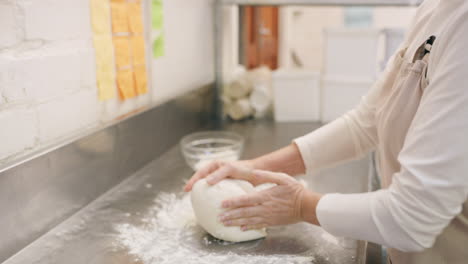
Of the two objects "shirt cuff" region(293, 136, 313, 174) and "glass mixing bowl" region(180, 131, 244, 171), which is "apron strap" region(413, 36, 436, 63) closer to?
"shirt cuff" region(293, 136, 313, 174)

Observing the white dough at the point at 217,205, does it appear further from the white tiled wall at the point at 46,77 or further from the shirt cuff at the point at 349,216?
the white tiled wall at the point at 46,77

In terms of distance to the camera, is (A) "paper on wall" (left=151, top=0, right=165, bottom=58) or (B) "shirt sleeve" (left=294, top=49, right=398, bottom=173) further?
(A) "paper on wall" (left=151, top=0, right=165, bottom=58)

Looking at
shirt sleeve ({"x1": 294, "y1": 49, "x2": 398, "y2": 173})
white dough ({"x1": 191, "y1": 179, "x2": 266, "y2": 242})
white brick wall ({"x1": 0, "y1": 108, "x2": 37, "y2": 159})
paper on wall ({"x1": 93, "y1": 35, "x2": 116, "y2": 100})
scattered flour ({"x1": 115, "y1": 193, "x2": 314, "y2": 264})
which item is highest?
paper on wall ({"x1": 93, "y1": 35, "x2": 116, "y2": 100})

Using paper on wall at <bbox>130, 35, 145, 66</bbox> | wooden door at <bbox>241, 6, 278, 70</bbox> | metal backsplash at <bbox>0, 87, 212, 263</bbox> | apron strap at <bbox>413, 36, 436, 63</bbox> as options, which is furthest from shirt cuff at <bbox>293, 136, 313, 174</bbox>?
wooden door at <bbox>241, 6, 278, 70</bbox>

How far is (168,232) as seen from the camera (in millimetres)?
1074

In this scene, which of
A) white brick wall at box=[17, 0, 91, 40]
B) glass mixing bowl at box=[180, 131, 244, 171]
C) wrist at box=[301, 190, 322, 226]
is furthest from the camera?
glass mixing bowl at box=[180, 131, 244, 171]

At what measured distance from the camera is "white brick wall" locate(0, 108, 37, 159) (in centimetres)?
98

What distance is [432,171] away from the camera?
2.39ft

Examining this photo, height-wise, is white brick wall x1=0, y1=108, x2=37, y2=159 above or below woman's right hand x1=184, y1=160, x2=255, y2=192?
above

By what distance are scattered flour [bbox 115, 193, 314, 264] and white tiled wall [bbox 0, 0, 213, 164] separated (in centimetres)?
31

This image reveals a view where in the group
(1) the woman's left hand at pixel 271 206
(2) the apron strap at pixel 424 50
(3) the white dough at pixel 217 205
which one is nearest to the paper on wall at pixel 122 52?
(3) the white dough at pixel 217 205

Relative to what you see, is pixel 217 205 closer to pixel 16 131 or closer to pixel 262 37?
pixel 16 131

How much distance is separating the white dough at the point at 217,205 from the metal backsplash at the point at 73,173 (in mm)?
321

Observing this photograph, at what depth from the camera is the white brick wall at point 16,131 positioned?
0.98 meters
